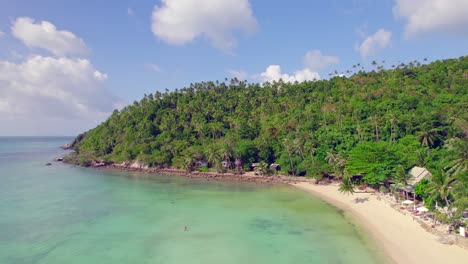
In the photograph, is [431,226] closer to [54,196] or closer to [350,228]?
[350,228]

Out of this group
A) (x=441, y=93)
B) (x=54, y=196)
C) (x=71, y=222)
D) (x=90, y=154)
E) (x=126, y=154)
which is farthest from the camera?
(x=90, y=154)

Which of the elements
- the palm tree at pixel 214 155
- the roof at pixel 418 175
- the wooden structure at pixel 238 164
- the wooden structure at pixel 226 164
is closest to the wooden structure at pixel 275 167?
the wooden structure at pixel 238 164

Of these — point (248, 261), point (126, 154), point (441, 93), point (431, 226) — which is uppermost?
point (441, 93)

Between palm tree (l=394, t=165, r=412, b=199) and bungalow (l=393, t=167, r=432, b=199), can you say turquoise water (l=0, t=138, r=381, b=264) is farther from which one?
bungalow (l=393, t=167, r=432, b=199)

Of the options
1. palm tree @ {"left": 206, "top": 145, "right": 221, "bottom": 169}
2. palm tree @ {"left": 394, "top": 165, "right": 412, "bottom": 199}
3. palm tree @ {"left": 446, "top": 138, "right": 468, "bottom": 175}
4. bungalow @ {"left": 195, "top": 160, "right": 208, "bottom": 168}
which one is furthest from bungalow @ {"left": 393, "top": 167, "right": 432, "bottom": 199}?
bungalow @ {"left": 195, "top": 160, "right": 208, "bottom": 168}

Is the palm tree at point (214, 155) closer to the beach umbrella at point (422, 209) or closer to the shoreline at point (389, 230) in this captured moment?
the shoreline at point (389, 230)

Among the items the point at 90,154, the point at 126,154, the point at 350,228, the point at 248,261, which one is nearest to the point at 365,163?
the point at 350,228
